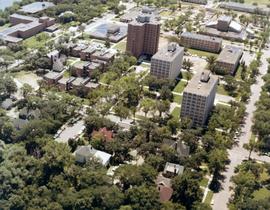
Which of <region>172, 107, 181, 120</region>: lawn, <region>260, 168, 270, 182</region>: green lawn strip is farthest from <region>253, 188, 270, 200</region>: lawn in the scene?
<region>172, 107, 181, 120</region>: lawn

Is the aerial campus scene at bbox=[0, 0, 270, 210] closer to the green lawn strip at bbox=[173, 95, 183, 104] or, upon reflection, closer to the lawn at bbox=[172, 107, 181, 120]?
the lawn at bbox=[172, 107, 181, 120]

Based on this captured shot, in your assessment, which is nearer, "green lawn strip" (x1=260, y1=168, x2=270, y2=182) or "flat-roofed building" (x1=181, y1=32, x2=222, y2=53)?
"green lawn strip" (x1=260, y1=168, x2=270, y2=182)

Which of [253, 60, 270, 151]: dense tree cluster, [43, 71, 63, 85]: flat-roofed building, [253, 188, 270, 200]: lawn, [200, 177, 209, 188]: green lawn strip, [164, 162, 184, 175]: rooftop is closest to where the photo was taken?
[253, 188, 270, 200]: lawn

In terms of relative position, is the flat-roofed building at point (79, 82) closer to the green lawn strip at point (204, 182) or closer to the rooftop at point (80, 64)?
the rooftop at point (80, 64)

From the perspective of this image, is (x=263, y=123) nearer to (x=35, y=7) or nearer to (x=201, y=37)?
(x=201, y=37)

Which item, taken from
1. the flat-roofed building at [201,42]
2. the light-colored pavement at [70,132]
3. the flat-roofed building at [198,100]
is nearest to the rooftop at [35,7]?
the flat-roofed building at [201,42]

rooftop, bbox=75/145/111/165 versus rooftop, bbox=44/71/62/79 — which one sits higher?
rooftop, bbox=75/145/111/165

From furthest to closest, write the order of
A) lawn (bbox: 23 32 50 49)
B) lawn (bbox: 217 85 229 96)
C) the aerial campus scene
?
lawn (bbox: 23 32 50 49) < lawn (bbox: 217 85 229 96) < the aerial campus scene

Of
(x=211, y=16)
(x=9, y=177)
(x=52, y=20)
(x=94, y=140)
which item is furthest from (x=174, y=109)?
(x=211, y=16)
